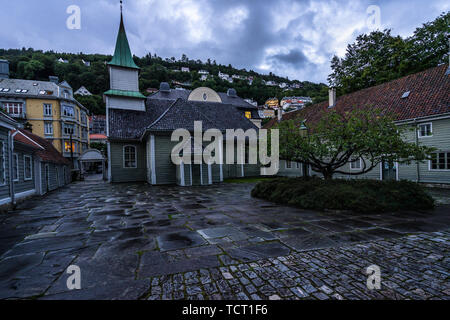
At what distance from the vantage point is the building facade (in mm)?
32406

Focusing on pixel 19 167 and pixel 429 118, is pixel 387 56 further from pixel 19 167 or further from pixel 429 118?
pixel 19 167

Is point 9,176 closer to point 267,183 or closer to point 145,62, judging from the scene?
point 267,183

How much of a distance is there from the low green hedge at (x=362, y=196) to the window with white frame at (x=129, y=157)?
45.2ft

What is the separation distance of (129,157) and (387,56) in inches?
1016

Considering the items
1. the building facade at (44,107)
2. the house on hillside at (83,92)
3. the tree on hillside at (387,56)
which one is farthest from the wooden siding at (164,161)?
the house on hillside at (83,92)

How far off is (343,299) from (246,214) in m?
3.86

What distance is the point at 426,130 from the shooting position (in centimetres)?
1232

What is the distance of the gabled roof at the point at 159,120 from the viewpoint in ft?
50.5

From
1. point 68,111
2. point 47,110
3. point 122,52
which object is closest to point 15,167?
point 122,52

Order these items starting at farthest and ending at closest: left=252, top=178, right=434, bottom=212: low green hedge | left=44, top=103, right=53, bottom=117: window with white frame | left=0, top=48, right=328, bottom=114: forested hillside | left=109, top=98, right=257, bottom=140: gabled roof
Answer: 1. left=0, top=48, right=328, bottom=114: forested hillside
2. left=44, top=103, right=53, bottom=117: window with white frame
3. left=109, top=98, right=257, bottom=140: gabled roof
4. left=252, top=178, right=434, bottom=212: low green hedge

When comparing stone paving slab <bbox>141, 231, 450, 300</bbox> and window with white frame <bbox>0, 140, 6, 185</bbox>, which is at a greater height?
window with white frame <bbox>0, 140, 6, 185</bbox>

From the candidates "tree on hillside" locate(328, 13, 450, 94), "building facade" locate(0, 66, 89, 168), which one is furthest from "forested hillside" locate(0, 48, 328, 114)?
"building facade" locate(0, 66, 89, 168)

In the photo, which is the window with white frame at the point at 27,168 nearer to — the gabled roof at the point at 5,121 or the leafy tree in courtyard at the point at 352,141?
the gabled roof at the point at 5,121

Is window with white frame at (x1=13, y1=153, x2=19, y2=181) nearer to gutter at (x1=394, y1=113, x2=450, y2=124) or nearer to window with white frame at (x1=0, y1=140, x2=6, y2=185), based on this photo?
window with white frame at (x1=0, y1=140, x2=6, y2=185)
